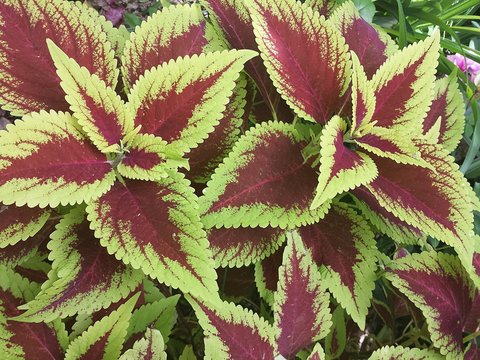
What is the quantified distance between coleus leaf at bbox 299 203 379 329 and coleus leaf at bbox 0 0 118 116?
0.32 metres

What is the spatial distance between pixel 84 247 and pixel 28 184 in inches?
4.2

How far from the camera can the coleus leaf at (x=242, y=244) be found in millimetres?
624

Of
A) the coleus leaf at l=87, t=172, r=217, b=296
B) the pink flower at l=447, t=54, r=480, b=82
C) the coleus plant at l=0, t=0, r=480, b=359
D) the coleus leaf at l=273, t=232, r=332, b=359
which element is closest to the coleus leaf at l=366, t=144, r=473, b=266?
the coleus plant at l=0, t=0, r=480, b=359

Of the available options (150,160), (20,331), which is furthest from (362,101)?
(20,331)

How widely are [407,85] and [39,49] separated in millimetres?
436

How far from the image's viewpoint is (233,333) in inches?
22.6

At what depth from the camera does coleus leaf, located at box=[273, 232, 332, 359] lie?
0.60 m

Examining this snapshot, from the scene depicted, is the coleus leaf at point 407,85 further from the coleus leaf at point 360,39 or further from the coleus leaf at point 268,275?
the coleus leaf at point 268,275

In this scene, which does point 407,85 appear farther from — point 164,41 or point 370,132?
point 164,41

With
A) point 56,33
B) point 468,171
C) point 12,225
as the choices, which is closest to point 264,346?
point 12,225

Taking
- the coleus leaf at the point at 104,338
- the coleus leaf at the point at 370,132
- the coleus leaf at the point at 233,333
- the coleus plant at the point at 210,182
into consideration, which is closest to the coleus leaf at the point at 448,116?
the coleus plant at the point at 210,182

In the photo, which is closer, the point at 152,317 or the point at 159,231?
the point at 159,231

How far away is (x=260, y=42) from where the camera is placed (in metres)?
0.60

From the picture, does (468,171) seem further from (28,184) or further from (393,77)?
(28,184)
